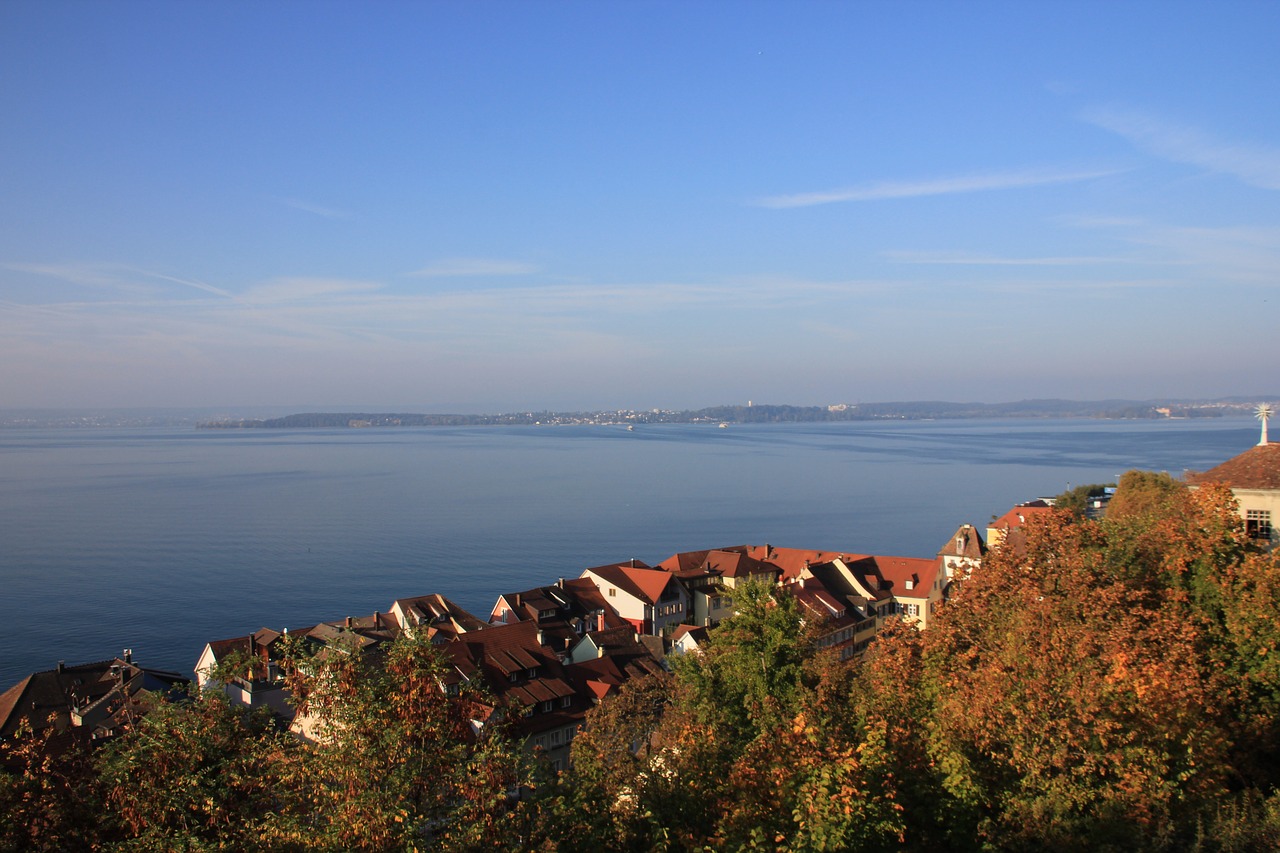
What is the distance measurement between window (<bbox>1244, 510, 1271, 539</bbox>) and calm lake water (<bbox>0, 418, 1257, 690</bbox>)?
3652cm

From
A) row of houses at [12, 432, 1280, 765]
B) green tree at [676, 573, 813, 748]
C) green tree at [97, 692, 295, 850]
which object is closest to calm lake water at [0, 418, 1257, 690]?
row of houses at [12, 432, 1280, 765]

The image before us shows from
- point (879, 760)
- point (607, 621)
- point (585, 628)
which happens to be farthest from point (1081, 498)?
point (879, 760)

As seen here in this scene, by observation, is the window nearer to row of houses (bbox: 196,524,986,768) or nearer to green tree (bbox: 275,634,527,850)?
row of houses (bbox: 196,524,986,768)

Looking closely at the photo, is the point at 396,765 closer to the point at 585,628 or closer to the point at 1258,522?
the point at 1258,522

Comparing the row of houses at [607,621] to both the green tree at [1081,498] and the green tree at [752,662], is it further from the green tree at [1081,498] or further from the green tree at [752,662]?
the green tree at [1081,498]

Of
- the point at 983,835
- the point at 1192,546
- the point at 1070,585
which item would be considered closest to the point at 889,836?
the point at 983,835

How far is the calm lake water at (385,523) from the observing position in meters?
46.3

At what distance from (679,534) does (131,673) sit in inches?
1961

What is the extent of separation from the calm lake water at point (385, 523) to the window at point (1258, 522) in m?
36.5

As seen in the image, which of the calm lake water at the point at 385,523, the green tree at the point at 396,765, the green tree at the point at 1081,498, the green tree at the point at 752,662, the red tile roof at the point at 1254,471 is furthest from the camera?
the green tree at the point at 1081,498

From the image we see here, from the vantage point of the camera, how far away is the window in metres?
19.8

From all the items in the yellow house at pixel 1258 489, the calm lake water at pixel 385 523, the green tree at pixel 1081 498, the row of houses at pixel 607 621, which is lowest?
the calm lake water at pixel 385 523

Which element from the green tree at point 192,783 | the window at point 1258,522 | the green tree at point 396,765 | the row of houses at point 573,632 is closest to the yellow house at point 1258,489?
the window at point 1258,522

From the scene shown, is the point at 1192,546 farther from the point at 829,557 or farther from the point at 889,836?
the point at 829,557
